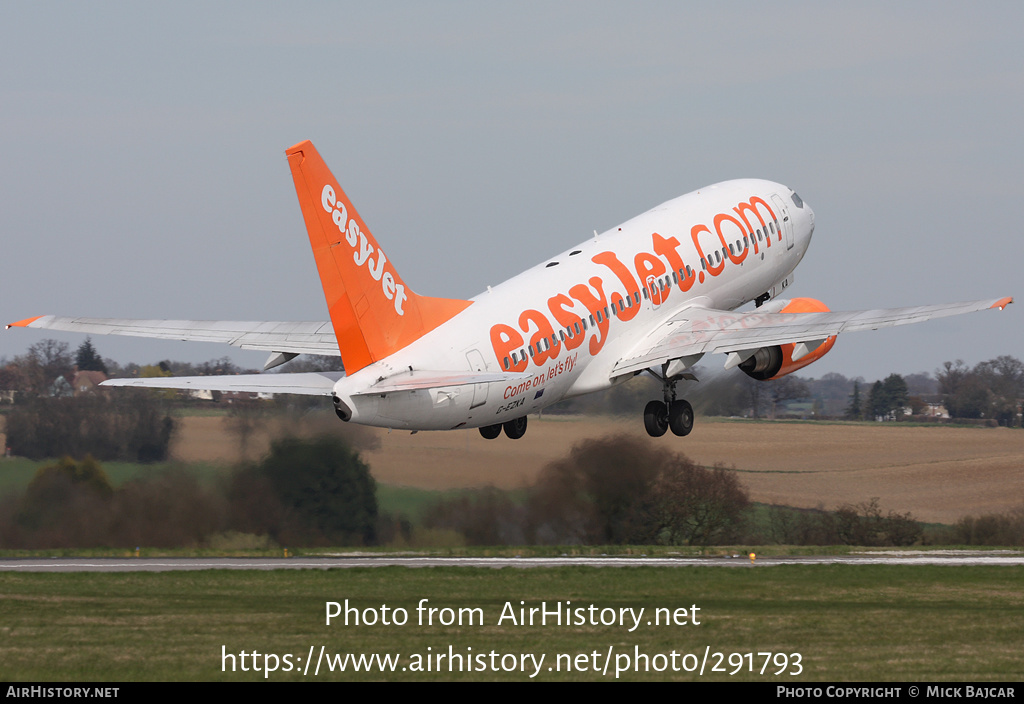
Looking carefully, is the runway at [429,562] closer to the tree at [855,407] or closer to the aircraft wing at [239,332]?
the aircraft wing at [239,332]

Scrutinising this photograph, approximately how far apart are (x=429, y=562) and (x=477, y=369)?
64.8ft

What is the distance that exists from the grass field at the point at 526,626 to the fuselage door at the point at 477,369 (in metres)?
5.32

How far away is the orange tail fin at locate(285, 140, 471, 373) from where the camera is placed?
32156 millimetres

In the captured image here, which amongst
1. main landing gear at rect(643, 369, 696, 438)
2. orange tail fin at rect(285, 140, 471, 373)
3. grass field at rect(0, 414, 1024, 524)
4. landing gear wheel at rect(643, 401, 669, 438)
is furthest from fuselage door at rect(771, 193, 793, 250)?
orange tail fin at rect(285, 140, 471, 373)

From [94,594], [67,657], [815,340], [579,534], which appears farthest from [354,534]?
[67,657]

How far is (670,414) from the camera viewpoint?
148ft

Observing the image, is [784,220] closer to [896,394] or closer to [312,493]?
[312,493]

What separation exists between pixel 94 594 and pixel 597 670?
1872 cm

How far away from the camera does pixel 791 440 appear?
241 feet

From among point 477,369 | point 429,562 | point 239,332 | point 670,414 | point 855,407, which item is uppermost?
point 239,332

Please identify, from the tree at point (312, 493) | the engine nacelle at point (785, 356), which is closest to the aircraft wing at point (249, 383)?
the engine nacelle at point (785, 356)

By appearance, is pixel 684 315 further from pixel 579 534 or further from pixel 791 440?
pixel 791 440

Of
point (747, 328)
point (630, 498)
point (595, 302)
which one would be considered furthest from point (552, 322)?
point (630, 498)

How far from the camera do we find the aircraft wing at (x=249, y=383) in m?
32.9
